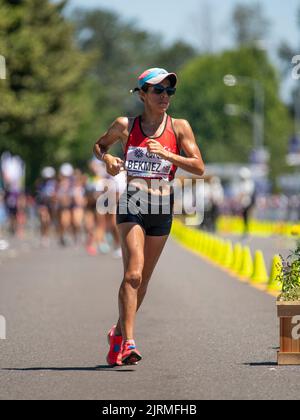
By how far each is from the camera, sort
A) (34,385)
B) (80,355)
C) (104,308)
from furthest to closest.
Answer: (104,308), (80,355), (34,385)

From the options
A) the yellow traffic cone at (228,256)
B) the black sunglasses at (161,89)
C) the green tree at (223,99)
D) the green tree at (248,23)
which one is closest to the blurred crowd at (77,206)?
the yellow traffic cone at (228,256)

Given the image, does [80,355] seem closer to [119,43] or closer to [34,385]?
[34,385]

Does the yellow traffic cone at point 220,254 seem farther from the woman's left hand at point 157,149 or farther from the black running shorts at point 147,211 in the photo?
the woman's left hand at point 157,149

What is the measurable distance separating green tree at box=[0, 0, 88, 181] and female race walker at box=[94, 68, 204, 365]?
97.8 feet

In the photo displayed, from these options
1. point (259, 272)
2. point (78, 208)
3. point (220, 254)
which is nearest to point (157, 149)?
point (259, 272)

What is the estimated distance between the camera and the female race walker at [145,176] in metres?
9.00

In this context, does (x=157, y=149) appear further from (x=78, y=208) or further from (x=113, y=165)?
(x=78, y=208)

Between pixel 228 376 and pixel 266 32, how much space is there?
100292 millimetres

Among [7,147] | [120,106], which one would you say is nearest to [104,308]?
[7,147]

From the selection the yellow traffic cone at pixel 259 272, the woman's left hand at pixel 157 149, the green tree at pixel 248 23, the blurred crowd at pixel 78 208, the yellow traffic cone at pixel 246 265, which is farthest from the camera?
the green tree at pixel 248 23

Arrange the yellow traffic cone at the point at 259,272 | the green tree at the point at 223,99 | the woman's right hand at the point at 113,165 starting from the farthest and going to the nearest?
the green tree at the point at 223,99 < the yellow traffic cone at the point at 259,272 < the woman's right hand at the point at 113,165

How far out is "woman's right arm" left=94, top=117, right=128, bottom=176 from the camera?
896 cm

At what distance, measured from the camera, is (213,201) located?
4869 centimetres
